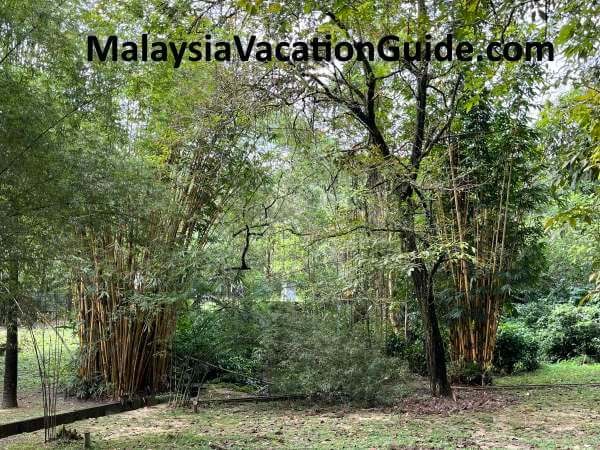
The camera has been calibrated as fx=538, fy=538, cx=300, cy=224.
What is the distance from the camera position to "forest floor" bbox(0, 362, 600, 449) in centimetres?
409

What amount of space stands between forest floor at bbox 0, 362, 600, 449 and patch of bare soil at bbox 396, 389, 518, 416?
0.01 m

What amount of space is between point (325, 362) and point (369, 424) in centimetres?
107

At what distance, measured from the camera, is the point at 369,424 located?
4906 millimetres

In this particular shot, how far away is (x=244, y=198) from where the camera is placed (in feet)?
22.4

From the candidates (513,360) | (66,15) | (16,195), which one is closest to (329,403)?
(513,360)

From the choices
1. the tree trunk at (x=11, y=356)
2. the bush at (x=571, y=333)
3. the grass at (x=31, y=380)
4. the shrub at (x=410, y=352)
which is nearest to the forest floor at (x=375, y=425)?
the grass at (x=31, y=380)

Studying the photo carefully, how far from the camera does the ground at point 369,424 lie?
13.4ft

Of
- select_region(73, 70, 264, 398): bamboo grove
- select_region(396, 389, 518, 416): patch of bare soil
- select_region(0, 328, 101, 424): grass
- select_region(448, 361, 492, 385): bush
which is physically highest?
select_region(73, 70, 264, 398): bamboo grove

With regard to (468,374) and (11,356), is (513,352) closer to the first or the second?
(468,374)

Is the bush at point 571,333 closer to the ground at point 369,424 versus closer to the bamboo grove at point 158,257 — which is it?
the ground at point 369,424

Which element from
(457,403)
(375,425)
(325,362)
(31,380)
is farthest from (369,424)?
(31,380)

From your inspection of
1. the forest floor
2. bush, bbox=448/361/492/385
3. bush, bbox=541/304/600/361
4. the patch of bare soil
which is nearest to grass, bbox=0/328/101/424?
the forest floor

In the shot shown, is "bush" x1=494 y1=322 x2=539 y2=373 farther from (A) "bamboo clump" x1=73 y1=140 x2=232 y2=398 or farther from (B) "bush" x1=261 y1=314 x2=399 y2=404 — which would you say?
(A) "bamboo clump" x1=73 y1=140 x2=232 y2=398

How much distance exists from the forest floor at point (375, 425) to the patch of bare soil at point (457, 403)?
10 millimetres
